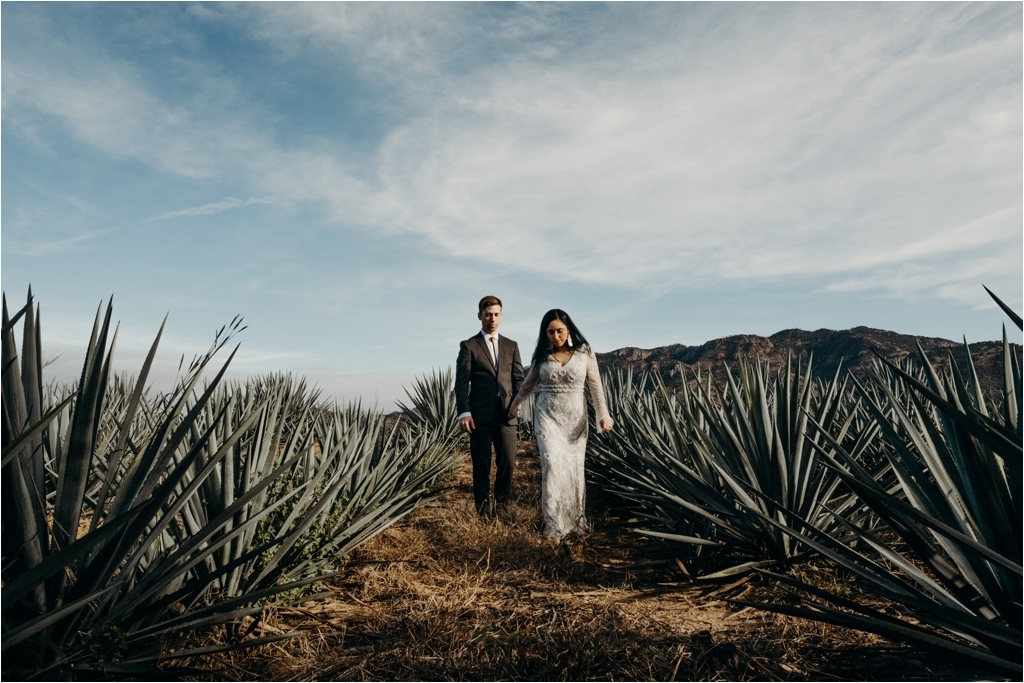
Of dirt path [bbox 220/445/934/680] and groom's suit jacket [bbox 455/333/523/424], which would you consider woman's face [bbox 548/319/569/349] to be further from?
dirt path [bbox 220/445/934/680]

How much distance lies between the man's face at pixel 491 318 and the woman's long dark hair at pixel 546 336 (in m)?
0.67

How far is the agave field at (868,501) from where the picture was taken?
5.45ft

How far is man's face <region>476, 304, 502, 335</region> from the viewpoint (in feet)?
16.7

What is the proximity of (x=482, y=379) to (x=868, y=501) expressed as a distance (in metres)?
3.50

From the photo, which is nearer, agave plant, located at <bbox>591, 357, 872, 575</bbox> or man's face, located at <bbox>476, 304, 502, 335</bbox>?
agave plant, located at <bbox>591, 357, 872, 575</bbox>

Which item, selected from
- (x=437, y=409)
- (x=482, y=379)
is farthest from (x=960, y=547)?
(x=437, y=409)

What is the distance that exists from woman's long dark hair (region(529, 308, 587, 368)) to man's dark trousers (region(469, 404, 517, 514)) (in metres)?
0.75

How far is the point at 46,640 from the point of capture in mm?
1524

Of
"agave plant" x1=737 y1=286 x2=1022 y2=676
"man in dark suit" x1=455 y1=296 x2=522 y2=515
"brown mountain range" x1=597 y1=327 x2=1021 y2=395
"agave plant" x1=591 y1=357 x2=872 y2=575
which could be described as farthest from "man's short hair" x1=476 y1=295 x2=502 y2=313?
"brown mountain range" x1=597 y1=327 x2=1021 y2=395

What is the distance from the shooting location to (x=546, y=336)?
4.45 meters

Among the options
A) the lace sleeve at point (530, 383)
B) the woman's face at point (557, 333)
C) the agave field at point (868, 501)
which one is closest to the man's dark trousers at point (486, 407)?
the lace sleeve at point (530, 383)

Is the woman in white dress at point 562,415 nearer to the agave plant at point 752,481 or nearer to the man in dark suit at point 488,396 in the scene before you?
the man in dark suit at point 488,396

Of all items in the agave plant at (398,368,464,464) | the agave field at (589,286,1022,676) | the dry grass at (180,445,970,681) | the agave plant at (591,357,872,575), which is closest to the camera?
the agave field at (589,286,1022,676)

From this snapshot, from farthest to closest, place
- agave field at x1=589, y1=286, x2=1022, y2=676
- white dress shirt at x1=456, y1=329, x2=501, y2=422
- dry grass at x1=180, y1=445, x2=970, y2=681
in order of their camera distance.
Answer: white dress shirt at x1=456, y1=329, x2=501, y2=422 < dry grass at x1=180, y1=445, x2=970, y2=681 < agave field at x1=589, y1=286, x2=1022, y2=676
